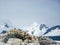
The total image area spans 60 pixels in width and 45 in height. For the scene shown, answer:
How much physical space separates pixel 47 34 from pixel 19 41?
5.02 feet

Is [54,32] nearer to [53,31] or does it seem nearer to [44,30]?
[53,31]

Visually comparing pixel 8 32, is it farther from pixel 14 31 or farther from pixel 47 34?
pixel 47 34

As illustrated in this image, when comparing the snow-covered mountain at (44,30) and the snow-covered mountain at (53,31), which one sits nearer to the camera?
the snow-covered mountain at (44,30)

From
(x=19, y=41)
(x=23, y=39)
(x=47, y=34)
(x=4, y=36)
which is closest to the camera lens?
(x=19, y=41)

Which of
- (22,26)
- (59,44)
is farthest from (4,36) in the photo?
(59,44)

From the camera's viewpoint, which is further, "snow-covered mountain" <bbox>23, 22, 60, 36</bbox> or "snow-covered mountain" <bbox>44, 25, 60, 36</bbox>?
"snow-covered mountain" <bbox>44, 25, 60, 36</bbox>

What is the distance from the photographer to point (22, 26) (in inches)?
245

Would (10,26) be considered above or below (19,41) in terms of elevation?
above

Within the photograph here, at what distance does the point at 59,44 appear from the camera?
582 centimetres

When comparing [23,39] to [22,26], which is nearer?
[23,39]

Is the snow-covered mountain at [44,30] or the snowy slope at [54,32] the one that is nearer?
the snow-covered mountain at [44,30]

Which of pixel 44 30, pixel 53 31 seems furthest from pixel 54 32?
pixel 44 30

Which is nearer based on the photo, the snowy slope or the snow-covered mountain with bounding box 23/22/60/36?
the snow-covered mountain with bounding box 23/22/60/36

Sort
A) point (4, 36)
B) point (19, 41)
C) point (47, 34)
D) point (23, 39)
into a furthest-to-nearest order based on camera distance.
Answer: point (47, 34) < point (4, 36) < point (23, 39) < point (19, 41)
